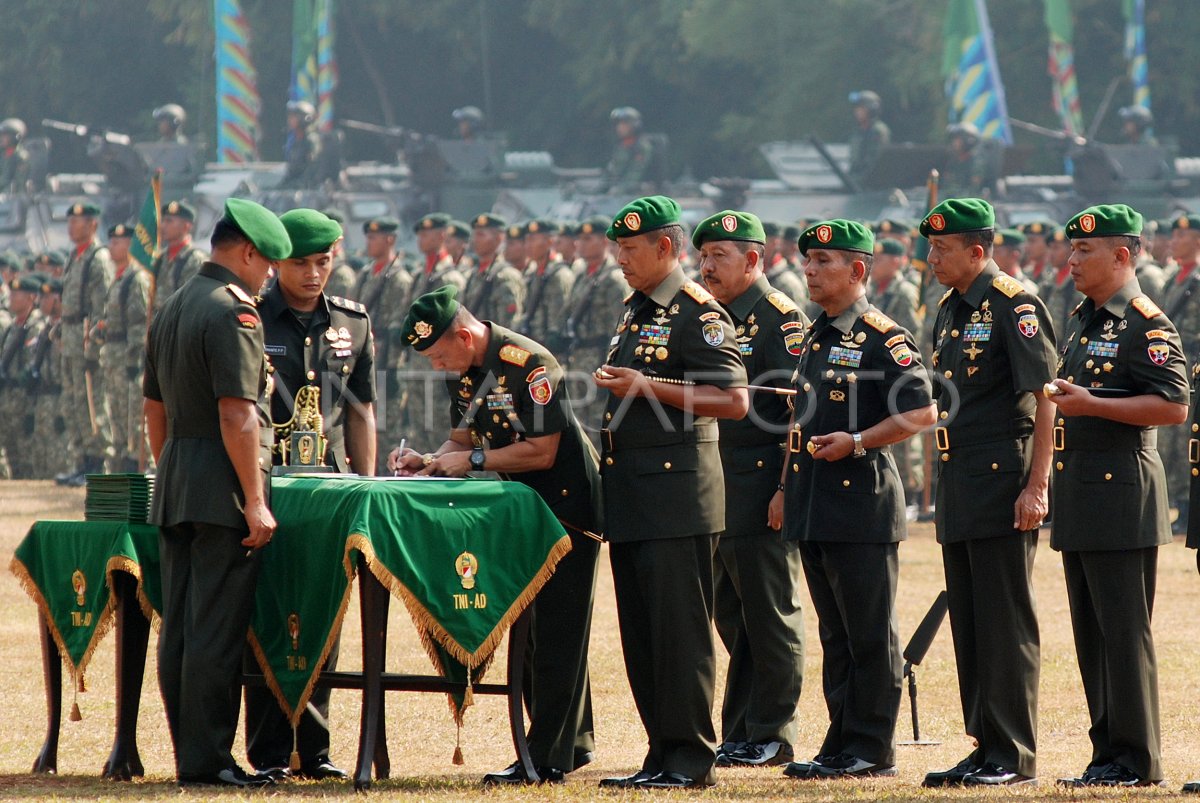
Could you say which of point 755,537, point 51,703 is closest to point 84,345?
point 51,703

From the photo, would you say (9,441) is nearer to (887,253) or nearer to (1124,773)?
(887,253)

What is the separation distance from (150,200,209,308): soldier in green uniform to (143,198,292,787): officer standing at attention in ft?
41.5

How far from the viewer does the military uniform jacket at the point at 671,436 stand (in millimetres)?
5969

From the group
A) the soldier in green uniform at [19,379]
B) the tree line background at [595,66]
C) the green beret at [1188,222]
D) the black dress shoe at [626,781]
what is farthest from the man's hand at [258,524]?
the tree line background at [595,66]

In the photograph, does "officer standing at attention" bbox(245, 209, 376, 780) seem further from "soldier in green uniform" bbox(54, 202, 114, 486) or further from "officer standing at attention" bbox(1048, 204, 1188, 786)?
"soldier in green uniform" bbox(54, 202, 114, 486)

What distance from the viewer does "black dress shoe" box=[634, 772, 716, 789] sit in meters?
5.91

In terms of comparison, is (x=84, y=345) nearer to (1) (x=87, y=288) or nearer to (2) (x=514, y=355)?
(1) (x=87, y=288)

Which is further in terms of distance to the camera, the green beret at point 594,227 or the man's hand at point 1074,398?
the green beret at point 594,227

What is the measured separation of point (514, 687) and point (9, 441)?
16.8 meters

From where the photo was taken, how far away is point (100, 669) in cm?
887

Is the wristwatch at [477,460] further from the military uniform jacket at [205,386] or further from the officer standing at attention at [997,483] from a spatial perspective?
the officer standing at attention at [997,483]

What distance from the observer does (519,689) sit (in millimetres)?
6074

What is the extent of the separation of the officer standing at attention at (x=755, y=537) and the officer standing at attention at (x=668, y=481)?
0.77 meters

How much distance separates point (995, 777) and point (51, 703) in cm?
315
